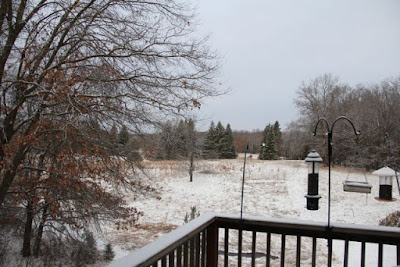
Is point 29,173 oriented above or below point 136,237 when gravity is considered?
above

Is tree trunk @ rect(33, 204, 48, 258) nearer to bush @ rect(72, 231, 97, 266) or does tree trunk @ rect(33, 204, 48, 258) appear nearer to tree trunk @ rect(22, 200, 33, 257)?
tree trunk @ rect(22, 200, 33, 257)

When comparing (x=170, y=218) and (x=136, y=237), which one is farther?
(x=170, y=218)

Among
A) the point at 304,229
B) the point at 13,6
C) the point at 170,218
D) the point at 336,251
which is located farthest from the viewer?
the point at 170,218

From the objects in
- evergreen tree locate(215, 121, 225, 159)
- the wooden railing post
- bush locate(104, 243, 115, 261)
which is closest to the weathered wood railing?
the wooden railing post

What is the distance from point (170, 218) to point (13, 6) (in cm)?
690

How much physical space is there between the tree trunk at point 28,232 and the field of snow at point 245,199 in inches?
64.1

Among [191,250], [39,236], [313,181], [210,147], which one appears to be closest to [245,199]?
[210,147]

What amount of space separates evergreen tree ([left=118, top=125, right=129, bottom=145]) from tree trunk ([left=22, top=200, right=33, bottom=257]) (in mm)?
1782

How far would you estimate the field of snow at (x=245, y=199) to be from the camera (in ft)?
25.0

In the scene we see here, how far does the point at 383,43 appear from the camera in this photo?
7.23 m

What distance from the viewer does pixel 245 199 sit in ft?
36.0

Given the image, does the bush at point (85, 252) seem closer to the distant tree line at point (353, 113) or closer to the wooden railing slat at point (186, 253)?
the wooden railing slat at point (186, 253)

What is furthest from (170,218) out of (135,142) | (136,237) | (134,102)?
(134,102)

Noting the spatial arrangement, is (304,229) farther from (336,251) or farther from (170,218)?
(170,218)
